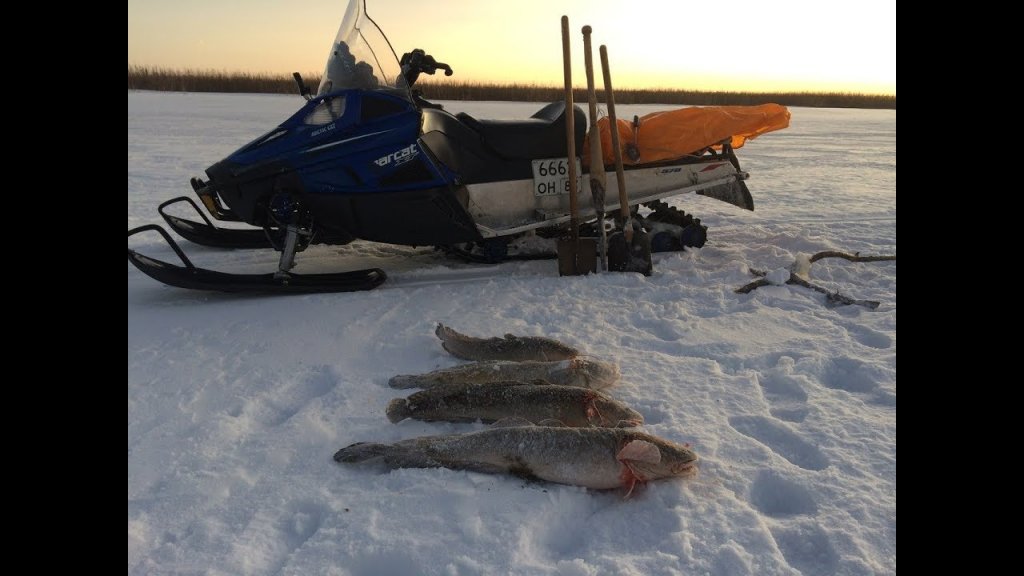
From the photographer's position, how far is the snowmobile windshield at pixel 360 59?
5.02 meters

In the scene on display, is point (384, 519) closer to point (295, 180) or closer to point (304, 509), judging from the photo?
point (304, 509)

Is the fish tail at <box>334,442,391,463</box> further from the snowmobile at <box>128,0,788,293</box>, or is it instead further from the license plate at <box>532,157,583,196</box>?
the license plate at <box>532,157,583,196</box>

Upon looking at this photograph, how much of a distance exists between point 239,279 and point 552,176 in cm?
247

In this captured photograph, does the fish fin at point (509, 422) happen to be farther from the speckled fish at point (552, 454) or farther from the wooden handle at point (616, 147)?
the wooden handle at point (616, 147)

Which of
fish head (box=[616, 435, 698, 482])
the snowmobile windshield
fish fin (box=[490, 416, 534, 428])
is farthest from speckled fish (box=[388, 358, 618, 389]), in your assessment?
the snowmobile windshield

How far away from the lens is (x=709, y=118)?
19.3ft

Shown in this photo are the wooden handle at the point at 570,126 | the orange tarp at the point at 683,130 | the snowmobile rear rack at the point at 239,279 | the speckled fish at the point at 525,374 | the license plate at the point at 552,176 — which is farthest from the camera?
the orange tarp at the point at 683,130

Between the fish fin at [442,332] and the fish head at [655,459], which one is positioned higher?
the fish fin at [442,332]

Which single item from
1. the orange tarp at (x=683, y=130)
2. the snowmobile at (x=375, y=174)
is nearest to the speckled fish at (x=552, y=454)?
the snowmobile at (x=375, y=174)

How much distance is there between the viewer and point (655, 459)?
2.48 m

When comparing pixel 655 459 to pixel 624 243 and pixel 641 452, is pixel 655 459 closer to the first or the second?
pixel 641 452
